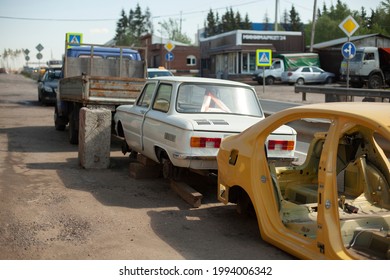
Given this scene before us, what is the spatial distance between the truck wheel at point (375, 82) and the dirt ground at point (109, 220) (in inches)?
1064

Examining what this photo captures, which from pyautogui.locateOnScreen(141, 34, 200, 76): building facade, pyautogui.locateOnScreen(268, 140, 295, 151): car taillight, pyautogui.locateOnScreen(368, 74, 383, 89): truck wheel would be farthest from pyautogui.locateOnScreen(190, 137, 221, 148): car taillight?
pyautogui.locateOnScreen(141, 34, 200, 76): building facade

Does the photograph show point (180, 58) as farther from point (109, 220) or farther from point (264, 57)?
point (109, 220)

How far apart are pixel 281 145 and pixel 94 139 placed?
11.1ft

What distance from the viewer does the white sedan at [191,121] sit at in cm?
668

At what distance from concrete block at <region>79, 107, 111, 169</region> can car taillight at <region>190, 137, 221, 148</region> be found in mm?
2767

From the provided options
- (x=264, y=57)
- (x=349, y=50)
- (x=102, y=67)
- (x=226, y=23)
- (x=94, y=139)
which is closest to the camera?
(x=94, y=139)

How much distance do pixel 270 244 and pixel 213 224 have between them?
949 mm

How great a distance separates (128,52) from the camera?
576 inches

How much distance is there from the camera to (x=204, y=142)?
6664 millimetres

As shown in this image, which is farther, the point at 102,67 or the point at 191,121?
the point at 102,67

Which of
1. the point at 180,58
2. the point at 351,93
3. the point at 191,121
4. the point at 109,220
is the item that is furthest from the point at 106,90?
the point at 180,58

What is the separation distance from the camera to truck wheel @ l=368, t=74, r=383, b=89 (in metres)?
33.4

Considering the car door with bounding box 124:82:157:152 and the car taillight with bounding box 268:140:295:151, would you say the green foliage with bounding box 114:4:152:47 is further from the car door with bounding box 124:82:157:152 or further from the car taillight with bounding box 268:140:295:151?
the car taillight with bounding box 268:140:295:151
